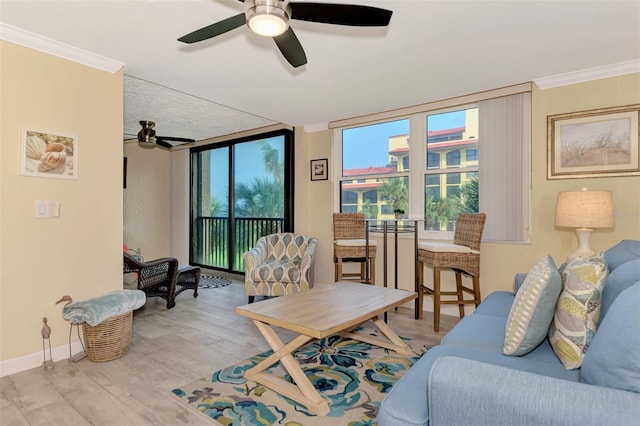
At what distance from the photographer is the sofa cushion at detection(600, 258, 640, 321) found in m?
1.38

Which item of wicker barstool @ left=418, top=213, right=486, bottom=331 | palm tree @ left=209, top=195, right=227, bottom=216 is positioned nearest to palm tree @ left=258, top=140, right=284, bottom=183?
palm tree @ left=209, top=195, right=227, bottom=216

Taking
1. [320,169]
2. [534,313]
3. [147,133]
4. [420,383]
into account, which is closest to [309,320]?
[420,383]

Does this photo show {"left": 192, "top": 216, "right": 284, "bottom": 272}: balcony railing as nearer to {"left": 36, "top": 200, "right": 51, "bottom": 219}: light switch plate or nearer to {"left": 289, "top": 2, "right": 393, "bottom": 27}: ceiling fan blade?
{"left": 36, "top": 200, "right": 51, "bottom": 219}: light switch plate

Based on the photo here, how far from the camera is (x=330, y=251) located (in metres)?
4.77

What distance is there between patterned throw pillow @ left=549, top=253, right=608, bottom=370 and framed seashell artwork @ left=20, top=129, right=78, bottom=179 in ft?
10.7

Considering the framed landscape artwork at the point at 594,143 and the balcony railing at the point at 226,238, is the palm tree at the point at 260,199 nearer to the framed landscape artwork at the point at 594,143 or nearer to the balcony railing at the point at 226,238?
the balcony railing at the point at 226,238

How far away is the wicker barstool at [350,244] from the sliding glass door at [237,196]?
49.2 inches

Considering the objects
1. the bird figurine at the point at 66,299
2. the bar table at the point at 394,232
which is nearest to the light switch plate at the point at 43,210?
the bird figurine at the point at 66,299

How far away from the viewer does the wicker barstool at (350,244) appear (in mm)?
3834

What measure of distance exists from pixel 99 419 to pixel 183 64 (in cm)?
261

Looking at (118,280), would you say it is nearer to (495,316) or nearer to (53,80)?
(53,80)

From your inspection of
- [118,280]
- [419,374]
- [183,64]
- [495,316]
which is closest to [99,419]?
[118,280]

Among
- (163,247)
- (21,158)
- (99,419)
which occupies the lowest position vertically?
(99,419)

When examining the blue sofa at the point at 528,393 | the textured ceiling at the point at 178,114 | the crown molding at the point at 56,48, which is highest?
the textured ceiling at the point at 178,114
